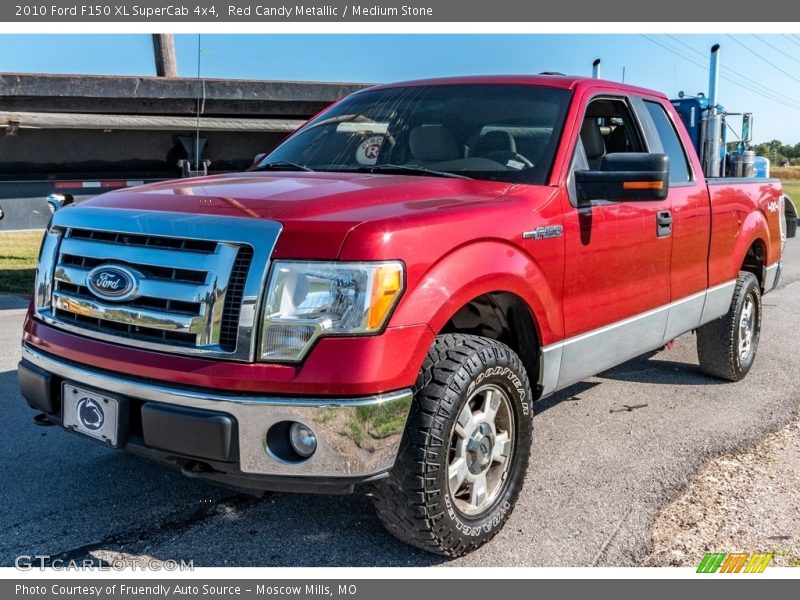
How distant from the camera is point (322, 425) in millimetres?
2799

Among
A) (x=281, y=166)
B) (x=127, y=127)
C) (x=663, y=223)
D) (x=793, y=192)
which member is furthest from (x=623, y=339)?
(x=793, y=192)

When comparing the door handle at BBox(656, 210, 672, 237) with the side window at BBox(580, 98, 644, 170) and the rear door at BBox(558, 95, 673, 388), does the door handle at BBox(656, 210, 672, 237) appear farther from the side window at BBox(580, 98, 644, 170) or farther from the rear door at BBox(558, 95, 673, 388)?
the side window at BBox(580, 98, 644, 170)

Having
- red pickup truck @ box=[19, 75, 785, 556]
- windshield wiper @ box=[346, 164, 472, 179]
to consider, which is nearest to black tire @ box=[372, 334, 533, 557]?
red pickup truck @ box=[19, 75, 785, 556]

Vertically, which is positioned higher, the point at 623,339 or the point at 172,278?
the point at 172,278

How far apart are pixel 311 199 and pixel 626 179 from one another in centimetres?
158

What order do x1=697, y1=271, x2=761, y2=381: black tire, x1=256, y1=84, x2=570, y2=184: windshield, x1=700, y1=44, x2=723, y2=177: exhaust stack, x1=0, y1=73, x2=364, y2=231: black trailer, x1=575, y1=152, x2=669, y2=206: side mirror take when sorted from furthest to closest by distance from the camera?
x1=700, y1=44, x2=723, y2=177: exhaust stack
x1=0, y1=73, x2=364, y2=231: black trailer
x1=697, y1=271, x2=761, y2=381: black tire
x1=256, y1=84, x2=570, y2=184: windshield
x1=575, y1=152, x2=669, y2=206: side mirror

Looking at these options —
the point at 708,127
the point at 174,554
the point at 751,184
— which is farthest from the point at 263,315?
the point at 708,127

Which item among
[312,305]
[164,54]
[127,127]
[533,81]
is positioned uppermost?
[164,54]

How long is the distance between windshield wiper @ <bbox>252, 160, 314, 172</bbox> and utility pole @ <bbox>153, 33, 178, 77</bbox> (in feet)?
26.8

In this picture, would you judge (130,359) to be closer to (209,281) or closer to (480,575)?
(209,281)

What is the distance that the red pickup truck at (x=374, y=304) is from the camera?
2820mm

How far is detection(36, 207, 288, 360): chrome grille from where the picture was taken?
2.84m

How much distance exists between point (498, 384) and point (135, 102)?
28.2 feet

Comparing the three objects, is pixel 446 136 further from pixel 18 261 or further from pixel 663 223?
pixel 18 261
